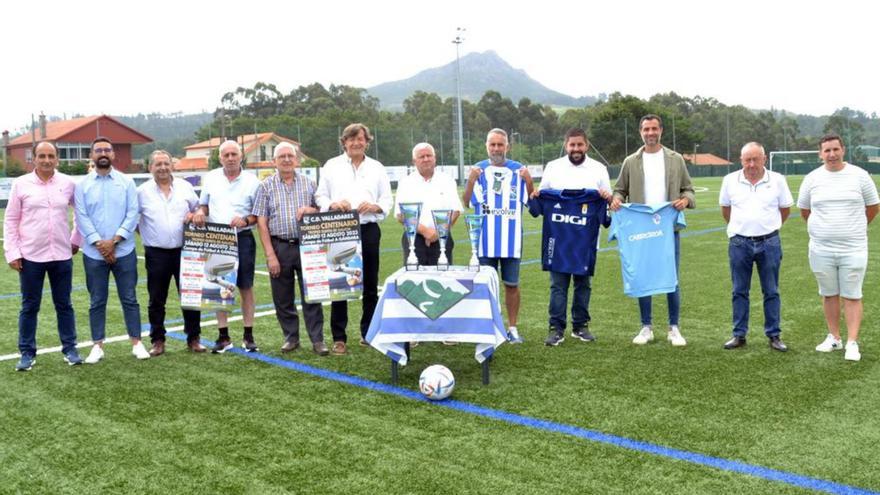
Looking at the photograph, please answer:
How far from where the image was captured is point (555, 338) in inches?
256

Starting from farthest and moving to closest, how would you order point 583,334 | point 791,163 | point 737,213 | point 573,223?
point 791,163
point 583,334
point 573,223
point 737,213

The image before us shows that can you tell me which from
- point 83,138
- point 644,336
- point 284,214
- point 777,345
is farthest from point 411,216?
point 83,138

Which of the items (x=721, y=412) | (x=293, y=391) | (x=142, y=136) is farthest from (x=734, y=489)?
(x=142, y=136)

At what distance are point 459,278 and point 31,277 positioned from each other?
324 centimetres

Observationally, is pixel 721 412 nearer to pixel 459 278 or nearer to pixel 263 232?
pixel 459 278

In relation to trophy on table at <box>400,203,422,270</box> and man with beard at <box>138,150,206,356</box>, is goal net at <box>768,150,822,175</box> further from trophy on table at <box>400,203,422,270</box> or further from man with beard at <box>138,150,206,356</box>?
man with beard at <box>138,150,206,356</box>

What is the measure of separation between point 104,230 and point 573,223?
3705mm

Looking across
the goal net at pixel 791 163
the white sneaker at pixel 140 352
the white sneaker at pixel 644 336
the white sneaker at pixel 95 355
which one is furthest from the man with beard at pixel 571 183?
the goal net at pixel 791 163

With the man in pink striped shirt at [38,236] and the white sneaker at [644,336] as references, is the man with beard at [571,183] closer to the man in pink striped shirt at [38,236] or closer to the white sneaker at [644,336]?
the white sneaker at [644,336]

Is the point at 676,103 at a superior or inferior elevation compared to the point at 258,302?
superior

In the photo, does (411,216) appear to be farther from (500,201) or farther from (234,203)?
(234,203)

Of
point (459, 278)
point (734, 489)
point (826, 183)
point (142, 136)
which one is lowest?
point (734, 489)

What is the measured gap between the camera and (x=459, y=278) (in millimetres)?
5309

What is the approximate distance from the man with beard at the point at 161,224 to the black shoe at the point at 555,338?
2.96 metres
